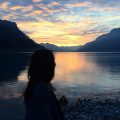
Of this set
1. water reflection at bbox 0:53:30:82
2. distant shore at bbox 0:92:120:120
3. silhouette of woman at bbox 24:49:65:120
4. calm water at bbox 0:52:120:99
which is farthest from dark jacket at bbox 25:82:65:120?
water reflection at bbox 0:53:30:82

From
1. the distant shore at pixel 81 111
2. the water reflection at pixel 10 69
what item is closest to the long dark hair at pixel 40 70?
the distant shore at pixel 81 111

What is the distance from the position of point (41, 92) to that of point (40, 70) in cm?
44

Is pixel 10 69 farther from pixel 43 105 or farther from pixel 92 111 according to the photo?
pixel 43 105

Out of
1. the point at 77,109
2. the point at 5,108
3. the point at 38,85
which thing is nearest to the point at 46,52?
the point at 38,85

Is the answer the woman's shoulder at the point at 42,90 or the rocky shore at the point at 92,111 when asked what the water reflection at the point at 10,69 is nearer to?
the rocky shore at the point at 92,111

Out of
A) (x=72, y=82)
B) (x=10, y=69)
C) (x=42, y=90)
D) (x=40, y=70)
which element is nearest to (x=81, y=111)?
(x=40, y=70)

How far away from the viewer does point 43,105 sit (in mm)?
4234

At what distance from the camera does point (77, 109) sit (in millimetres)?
22922

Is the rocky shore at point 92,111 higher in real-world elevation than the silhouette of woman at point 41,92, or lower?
lower

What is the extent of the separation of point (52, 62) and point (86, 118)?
15603mm

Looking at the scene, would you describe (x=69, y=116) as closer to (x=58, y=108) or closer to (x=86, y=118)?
(x=86, y=118)

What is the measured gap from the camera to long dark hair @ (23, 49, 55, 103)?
4.51 meters

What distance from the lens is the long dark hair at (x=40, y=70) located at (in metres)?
4.51

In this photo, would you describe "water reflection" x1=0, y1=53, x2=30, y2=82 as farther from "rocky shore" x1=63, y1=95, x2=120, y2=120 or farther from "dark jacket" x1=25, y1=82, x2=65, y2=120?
"dark jacket" x1=25, y1=82, x2=65, y2=120
